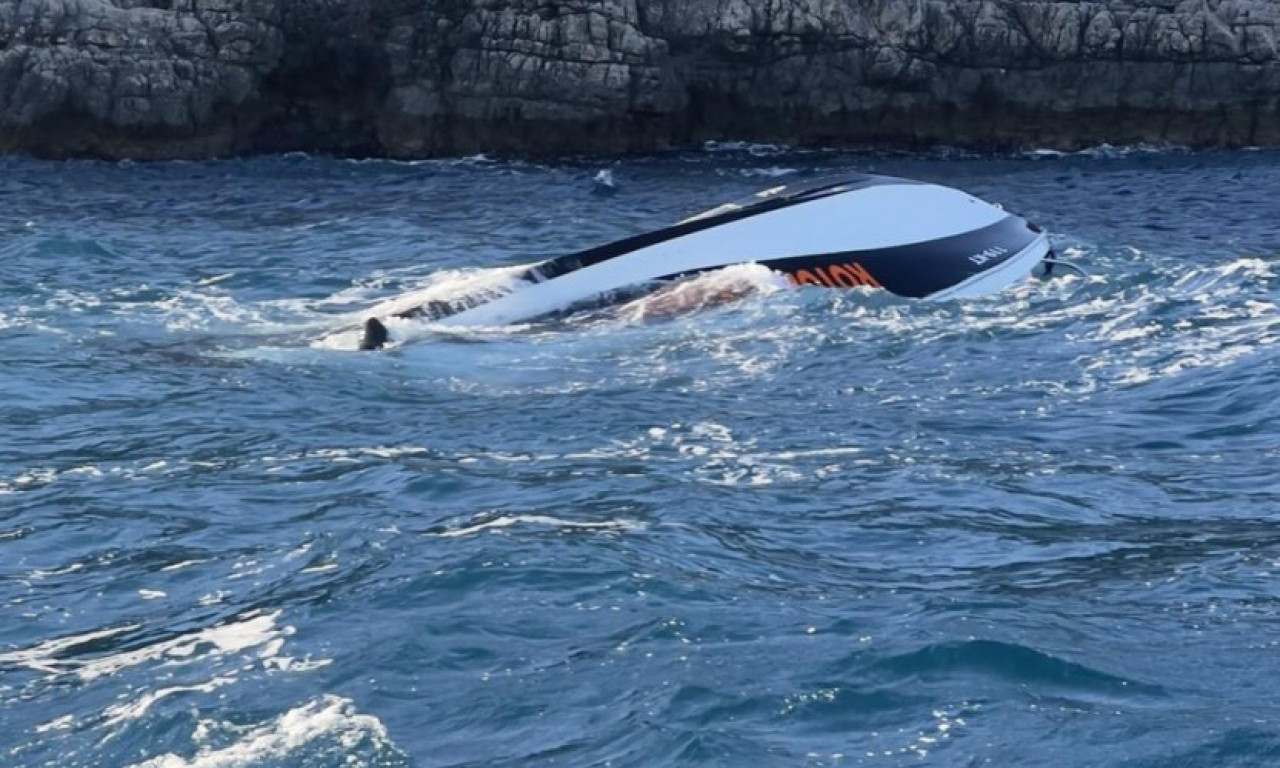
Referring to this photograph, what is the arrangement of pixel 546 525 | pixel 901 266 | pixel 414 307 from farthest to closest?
1. pixel 901 266
2. pixel 414 307
3. pixel 546 525

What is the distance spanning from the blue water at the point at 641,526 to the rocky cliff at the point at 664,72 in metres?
8.02

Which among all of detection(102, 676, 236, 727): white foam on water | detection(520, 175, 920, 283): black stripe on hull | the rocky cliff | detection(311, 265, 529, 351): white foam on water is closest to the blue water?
detection(102, 676, 236, 727): white foam on water

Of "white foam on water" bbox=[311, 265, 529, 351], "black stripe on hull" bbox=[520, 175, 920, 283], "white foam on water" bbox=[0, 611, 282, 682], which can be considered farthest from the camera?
"black stripe on hull" bbox=[520, 175, 920, 283]

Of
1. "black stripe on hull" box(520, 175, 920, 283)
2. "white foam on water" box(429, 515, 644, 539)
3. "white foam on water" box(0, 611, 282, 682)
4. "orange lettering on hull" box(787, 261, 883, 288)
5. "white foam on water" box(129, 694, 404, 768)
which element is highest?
"black stripe on hull" box(520, 175, 920, 283)

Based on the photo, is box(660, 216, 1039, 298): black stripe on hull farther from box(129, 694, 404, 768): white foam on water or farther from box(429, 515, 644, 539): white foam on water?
box(129, 694, 404, 768): white foam on water

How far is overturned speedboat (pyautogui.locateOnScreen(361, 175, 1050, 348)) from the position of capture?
1524 centimetres

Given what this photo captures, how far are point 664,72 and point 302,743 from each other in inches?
771

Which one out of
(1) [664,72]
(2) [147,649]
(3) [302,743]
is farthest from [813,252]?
(1) [664,72]

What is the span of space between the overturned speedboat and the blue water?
1.23ft

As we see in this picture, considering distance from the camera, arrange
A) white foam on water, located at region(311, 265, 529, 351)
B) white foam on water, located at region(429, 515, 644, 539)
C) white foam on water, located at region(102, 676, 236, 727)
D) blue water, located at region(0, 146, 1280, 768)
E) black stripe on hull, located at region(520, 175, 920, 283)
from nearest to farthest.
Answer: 1. blue water, located at region(0, 146, 1280, 768)
2. white foam on water, located at region(102, 676, 236, 727)
3. white foam on water, located at region(429, 515, 644, 539)
4. white foam on water, located at region(311, 265, 529, 351)
5. black stripe on hull, located at region(520, 175, 920, 283)

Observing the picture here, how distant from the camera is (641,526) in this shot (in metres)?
9.62

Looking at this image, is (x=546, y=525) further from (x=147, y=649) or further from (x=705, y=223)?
(x=705, y=223)

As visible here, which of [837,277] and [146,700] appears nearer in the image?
[146,700]

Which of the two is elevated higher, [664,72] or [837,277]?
[664,72]
